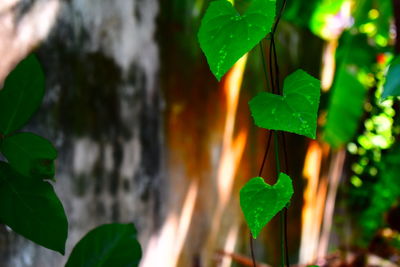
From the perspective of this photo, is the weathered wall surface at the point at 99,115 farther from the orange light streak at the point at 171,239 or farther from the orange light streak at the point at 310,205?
the orange light streak at the point at 310,205

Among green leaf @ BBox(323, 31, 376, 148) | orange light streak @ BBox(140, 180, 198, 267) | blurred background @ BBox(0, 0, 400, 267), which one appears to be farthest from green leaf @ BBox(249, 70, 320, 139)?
green leaf @ BBox(323, 31, 376, 148)

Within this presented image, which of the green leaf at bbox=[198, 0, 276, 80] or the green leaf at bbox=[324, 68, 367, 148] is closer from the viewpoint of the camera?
the green leaf at bbox=[198, 0, 276, 80]

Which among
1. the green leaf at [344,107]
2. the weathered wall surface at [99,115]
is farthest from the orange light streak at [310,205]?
the weathered wall surface at [99,115]

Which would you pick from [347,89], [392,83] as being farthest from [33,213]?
[347,89]

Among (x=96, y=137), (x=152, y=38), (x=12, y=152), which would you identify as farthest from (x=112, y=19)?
(x=12, y=152)

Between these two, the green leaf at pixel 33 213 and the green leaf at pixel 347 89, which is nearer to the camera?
the green leaf at pixel 33 213

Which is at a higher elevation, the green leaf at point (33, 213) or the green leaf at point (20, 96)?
the green leaf at point (20, 96)

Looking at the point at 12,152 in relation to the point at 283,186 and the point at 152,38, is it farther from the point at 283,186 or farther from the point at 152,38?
the point at 152,38

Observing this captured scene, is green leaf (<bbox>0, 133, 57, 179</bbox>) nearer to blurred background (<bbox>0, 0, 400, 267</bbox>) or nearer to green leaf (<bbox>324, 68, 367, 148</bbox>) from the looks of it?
blurred background (<bbox>0, 0, 400, 267</bbox>)
